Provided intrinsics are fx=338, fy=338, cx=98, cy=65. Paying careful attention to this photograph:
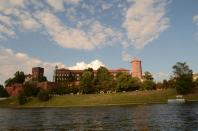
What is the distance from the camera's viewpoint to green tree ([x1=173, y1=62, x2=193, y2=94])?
5389 inches

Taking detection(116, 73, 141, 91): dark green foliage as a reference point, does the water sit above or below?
below

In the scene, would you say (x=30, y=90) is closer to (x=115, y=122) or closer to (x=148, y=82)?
(x=148, y=82)

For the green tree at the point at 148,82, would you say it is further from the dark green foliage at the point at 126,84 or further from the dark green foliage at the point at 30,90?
the dark green foliage at the point at 30,90

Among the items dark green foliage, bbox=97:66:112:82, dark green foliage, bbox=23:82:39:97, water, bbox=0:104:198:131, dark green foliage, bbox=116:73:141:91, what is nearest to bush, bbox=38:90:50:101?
dark green foliage, bbox=23:82:39:97

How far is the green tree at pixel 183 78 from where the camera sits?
13688cm

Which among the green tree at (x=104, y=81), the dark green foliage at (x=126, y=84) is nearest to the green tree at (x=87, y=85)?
the green tree at (x=104, y=81)

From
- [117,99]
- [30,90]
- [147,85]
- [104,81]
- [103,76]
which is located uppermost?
[103,76]

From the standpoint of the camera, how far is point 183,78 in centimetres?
14050

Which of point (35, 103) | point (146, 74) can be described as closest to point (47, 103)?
point (35, 103)

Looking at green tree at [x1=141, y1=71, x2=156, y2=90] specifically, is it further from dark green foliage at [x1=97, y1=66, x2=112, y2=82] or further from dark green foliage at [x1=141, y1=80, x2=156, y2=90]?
dark green foliage at [x1=97, y1=66, x2=112, y2=82]

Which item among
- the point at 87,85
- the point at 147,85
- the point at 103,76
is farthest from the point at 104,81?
the point at 147,85

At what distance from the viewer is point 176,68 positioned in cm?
14712

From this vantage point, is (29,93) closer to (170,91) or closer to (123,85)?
(123,85)

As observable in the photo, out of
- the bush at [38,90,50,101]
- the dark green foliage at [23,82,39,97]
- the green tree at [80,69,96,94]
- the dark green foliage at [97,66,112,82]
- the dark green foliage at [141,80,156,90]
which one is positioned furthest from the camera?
the dark green foliage at [23,82,39,97]
